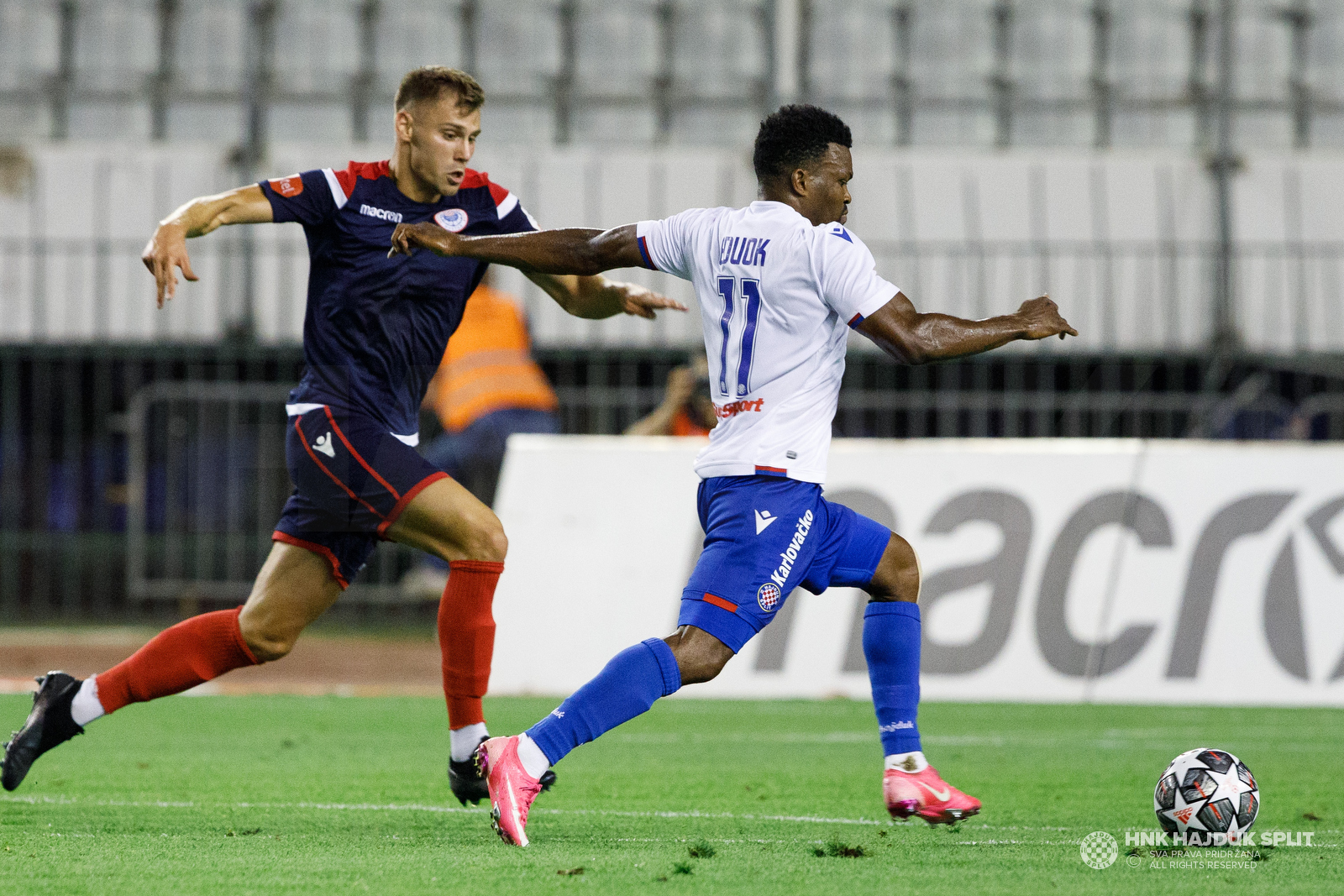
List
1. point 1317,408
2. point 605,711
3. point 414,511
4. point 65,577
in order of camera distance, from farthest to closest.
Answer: point 65,577, point 1317,408, point 414,511, point 605,711

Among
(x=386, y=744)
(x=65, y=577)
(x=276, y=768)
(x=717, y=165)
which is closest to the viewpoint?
(x=276, y=768)

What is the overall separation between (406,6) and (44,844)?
1218 cm

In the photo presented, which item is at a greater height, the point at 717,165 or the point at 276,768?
the point at 717,165

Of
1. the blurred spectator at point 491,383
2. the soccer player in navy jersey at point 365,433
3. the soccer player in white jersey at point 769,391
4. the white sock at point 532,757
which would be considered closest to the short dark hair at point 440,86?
the soccer player in navy jersey at point 365,433

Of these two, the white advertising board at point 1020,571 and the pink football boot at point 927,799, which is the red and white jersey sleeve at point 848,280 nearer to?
the pink football boot at point 927,799

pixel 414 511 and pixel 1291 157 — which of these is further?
pixel 1291 157

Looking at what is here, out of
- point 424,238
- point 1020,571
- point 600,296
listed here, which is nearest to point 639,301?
point 600,296

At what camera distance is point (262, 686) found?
31.7 feet

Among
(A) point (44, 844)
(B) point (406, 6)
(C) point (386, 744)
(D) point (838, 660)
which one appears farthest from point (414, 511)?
(B) point (406, 6)

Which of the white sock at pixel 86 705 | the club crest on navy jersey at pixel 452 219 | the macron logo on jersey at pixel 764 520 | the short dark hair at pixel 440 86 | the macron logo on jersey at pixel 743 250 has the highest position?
the short dark hair at pixel 440 86

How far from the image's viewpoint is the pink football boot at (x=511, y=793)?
414 centimetres

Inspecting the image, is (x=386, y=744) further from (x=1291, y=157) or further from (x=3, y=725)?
(x=1291, y=157)

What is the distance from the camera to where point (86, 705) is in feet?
16.5

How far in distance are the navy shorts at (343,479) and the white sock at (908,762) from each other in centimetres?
158
